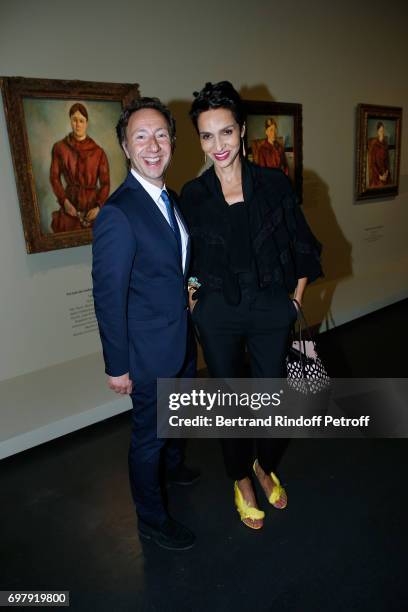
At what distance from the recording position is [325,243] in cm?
613

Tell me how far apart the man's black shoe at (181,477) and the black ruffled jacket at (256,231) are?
1256 mm

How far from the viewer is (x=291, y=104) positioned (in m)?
Answer: 5.16

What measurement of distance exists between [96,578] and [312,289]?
455 centimetres

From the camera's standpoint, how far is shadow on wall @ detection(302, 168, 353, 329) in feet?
18.3

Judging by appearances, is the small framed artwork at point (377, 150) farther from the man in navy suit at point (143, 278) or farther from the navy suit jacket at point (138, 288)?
the navy suit jacket at point (138, 288)

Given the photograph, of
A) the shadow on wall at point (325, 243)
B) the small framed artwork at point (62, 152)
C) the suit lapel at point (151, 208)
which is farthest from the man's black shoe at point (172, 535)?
the shadow on wall at point (325, 243)

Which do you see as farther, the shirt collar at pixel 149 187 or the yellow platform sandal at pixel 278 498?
the yellow platform sandal at pixel 278 498

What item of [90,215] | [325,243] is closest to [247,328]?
[90,215]

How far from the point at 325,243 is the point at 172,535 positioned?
15.3ft

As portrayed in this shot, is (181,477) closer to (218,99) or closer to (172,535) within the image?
(172,535)

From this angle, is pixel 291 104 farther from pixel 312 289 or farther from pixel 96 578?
pixel 96 578

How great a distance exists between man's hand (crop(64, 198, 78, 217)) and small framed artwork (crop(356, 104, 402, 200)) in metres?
4.13

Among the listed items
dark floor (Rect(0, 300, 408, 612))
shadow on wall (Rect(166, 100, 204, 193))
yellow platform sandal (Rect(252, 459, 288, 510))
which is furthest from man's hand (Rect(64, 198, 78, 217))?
yellow platform sandal (Rect(252, 459, 288, 510))

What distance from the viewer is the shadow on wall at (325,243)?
5.57 meters
